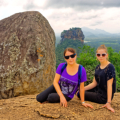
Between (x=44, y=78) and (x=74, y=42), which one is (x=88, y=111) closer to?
(x=44, y=78)

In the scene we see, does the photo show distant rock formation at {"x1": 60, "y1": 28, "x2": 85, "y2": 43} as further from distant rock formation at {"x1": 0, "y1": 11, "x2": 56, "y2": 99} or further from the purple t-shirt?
the purple t-shirt

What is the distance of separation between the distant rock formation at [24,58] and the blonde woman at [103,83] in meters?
2.28

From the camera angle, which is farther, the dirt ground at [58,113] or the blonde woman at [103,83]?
the blonde woman at [103,83]

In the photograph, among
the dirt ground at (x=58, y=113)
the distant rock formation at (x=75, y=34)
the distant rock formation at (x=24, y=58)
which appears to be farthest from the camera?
the distant rock formation at (x=75, y=34)

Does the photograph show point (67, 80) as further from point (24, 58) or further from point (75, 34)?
point (75, 34)

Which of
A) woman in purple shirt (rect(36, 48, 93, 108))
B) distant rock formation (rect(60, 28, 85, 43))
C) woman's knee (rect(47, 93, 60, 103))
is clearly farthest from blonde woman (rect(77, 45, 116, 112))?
distant rock formation (rect(60, 28, 85, 43))

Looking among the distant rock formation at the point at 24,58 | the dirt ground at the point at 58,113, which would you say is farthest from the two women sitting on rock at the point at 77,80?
the distant rock formation at the point at 24,58

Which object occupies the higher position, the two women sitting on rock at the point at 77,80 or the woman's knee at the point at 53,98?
the two women sitting on rock at the point at 77,80

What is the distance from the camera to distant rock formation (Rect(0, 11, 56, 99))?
451 cm

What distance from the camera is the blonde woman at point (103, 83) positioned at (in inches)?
107

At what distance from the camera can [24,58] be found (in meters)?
4.57

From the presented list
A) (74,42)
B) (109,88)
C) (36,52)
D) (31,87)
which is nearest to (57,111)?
(109,88)

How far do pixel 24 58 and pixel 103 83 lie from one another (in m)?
3.03

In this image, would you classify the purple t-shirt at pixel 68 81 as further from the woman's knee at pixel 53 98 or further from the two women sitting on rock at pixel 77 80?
the woman's knee at pixel 53 98
